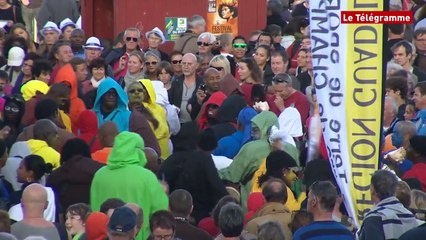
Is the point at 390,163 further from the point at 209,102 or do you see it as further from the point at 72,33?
the point at 72,33

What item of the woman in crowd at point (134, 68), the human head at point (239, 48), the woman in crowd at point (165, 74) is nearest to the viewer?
the woman in crowd at point (165, 74)

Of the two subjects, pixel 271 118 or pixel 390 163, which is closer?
pixel 390 163

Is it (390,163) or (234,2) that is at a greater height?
(234,2)

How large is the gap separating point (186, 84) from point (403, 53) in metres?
2.76

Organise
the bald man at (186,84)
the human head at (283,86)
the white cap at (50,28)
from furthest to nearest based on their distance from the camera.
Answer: the white cap at (50,28) < the bald man at (186,84) < the human head at (283,86)

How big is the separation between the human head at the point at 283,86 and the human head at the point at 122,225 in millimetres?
6382

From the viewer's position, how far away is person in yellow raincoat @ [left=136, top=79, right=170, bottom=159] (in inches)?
634

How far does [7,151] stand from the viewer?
1458 cm

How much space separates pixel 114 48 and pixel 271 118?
6.49m

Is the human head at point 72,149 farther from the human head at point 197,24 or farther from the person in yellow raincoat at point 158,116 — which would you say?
the human head at point 197,24

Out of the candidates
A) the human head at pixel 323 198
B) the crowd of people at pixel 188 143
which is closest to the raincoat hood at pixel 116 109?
the crowd of people at pixel 188 143

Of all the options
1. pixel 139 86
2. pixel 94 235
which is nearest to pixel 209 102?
pixel 139 86

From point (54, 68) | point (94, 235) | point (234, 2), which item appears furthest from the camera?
point (234, 2)

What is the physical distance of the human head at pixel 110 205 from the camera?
11695 millimetres
